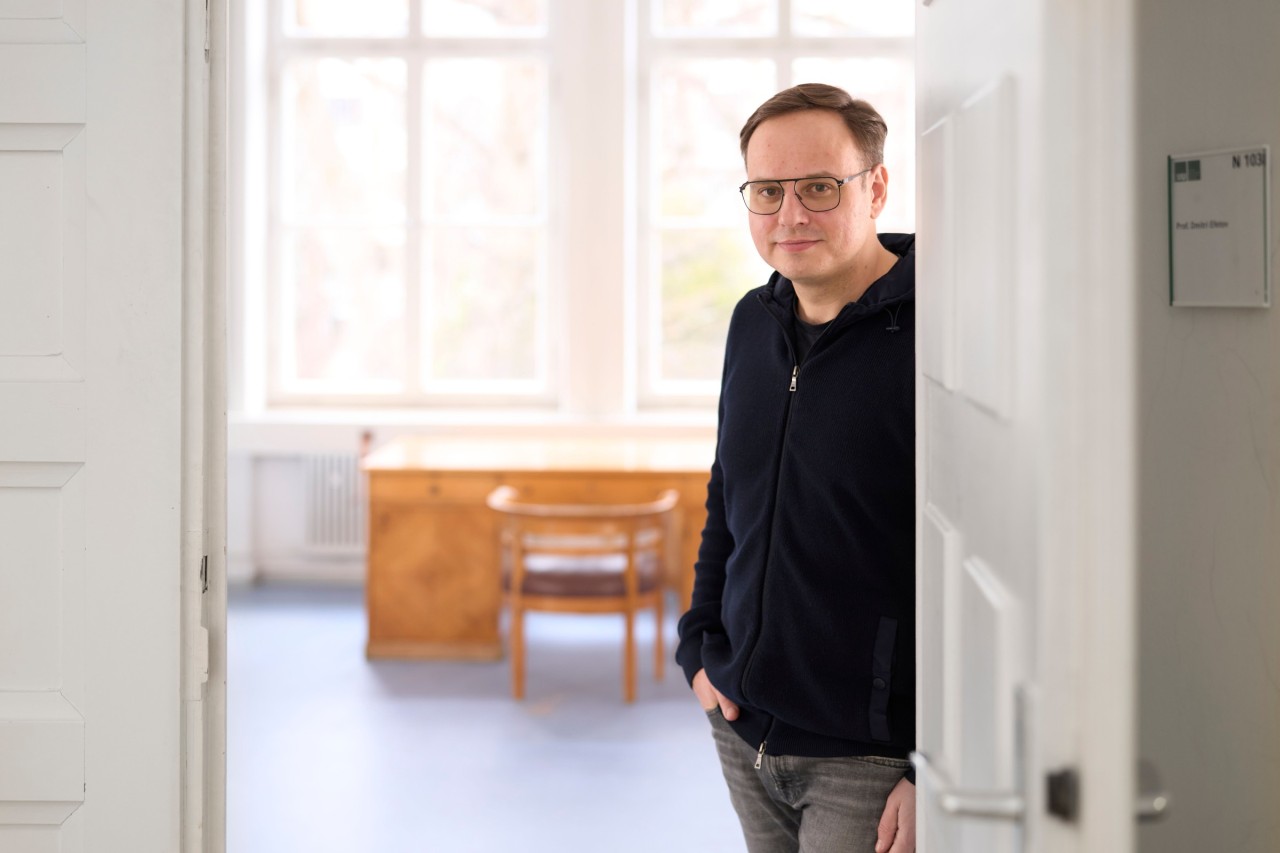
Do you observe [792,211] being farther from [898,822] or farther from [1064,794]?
[1064,794]

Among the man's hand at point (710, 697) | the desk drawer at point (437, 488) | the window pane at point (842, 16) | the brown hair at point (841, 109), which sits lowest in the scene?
the man's hand at point (710, 697)

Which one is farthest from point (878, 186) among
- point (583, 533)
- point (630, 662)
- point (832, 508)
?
point (630, 662)

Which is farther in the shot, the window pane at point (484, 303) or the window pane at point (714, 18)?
the window pane at point (484, 303)

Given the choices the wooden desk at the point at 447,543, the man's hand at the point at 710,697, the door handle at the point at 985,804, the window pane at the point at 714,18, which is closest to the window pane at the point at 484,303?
the window pane at the point at 714,18

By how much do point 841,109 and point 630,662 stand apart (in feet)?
10.1

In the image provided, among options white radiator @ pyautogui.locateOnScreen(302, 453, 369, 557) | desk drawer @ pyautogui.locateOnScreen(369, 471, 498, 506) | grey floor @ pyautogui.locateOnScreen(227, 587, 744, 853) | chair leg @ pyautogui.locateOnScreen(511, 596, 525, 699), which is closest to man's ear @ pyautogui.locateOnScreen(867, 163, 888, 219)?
grey floor @ pyautogui.locateOnScreen(227, 587, 744, 853)

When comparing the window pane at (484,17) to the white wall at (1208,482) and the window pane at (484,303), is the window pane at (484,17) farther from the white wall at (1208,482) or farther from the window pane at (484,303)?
the white wall at (1208,482)

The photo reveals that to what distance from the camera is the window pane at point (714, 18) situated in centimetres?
659

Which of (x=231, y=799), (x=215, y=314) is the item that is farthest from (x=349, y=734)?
(x=215, y=314)

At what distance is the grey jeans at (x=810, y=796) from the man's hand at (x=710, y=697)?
19 millimetres

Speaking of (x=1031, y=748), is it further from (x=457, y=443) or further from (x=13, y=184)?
(x=457, y=443)

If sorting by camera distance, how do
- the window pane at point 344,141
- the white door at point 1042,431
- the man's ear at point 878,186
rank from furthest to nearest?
the window pane at point 344,141 < the man's ear at point 878,186 < the white door at point 1042,431

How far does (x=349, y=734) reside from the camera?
4188 mm

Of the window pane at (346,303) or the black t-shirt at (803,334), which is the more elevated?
the window pane at (346,303)
